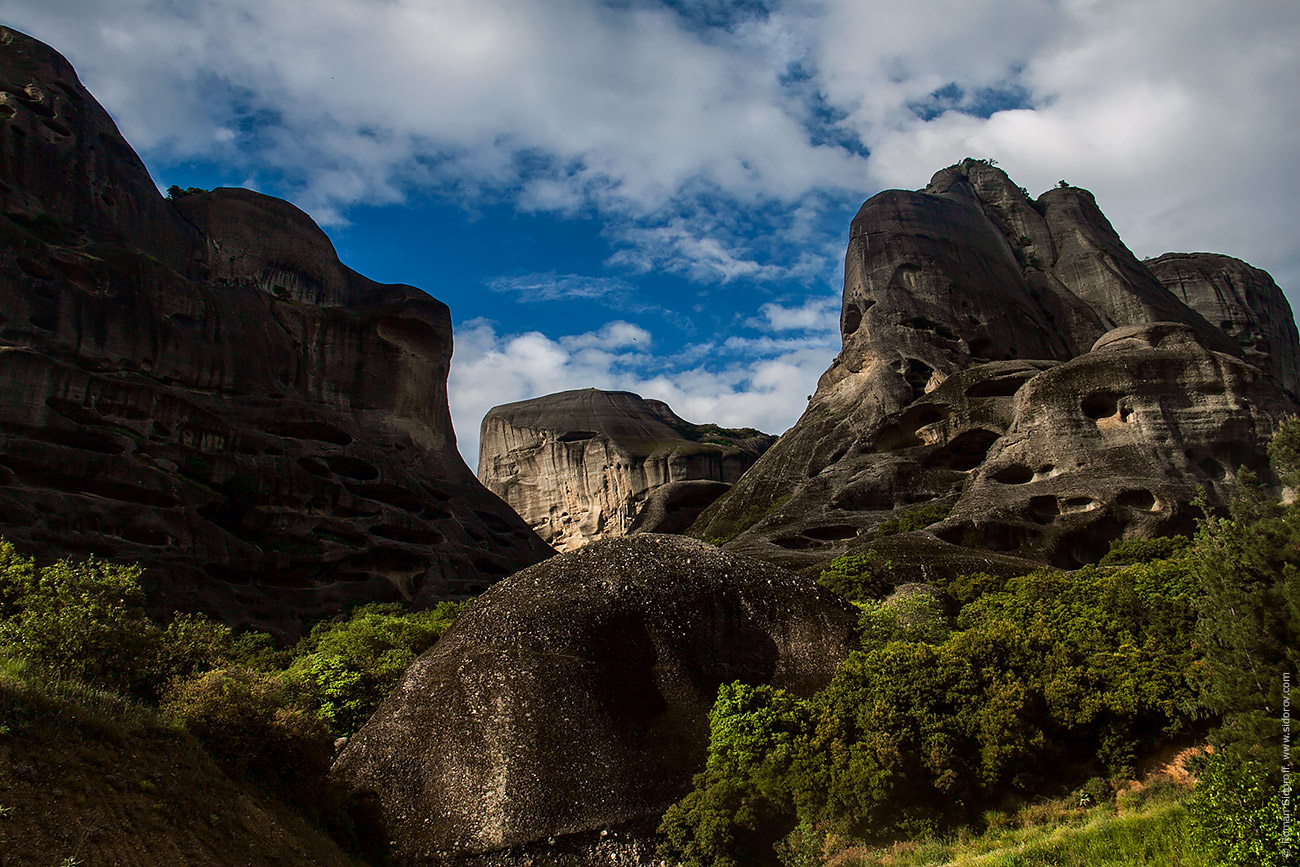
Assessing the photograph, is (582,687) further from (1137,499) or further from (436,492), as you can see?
(436,492)

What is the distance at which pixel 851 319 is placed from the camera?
65188 mm

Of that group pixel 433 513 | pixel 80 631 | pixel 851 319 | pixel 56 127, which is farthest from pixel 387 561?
pixel 851 319

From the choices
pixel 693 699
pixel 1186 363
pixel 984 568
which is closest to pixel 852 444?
pixel 1186 363

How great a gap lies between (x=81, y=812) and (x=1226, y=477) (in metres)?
40.4

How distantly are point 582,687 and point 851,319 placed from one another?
168 feet

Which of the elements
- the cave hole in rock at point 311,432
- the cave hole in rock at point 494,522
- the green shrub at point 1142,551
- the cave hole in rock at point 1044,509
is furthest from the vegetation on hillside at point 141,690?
the cave hole in rock at point 494,522

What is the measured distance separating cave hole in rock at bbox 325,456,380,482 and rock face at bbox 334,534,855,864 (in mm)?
32340

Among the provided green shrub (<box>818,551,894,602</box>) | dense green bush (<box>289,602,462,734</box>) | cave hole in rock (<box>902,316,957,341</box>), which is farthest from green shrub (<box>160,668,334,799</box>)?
cave hole in rock (<box>902,316,957,341</box>)

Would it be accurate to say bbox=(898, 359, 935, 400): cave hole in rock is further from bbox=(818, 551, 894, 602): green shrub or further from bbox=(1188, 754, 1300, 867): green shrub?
bbox=(1188, 754, 1300, 867): green shrub

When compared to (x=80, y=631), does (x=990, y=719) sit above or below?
below

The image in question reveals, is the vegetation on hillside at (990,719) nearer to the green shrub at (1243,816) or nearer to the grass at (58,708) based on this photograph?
the green shrub at (1243,816)

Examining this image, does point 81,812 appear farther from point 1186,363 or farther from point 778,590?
point 1186,363

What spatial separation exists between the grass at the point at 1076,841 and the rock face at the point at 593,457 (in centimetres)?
5463

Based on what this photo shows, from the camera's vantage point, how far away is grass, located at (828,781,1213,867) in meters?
13.7
